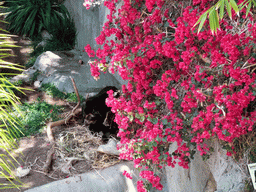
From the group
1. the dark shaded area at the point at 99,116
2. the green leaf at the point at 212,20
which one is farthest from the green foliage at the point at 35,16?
the green leaf at the point at 212,20

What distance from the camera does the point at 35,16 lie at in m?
6.39

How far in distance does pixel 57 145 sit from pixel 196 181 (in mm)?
1706

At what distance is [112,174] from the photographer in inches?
108

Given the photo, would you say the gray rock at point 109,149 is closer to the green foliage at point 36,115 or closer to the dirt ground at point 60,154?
the dirt ground at point 60,154

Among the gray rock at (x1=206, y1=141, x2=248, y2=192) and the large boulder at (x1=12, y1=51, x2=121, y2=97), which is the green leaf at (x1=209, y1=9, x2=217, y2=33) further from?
the large boulder at (x1=12, y1=51, x2=121, y2=97)

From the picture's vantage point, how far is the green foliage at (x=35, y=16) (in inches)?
246

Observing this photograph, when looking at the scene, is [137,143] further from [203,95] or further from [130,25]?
[130,25]

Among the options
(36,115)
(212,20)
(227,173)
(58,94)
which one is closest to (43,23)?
(58,94)

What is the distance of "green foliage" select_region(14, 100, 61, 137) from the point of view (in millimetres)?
3609

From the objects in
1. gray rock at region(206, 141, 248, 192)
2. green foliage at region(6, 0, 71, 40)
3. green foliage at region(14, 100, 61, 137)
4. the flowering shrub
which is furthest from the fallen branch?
green foliage at region(6, 0, 71, 40)

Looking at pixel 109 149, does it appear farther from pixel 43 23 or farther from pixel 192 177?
pixel 43 23

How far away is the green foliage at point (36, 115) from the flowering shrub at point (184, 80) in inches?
61.3

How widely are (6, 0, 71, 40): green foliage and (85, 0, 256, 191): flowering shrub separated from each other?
13.8 feet

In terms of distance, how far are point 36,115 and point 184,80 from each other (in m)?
2.41
